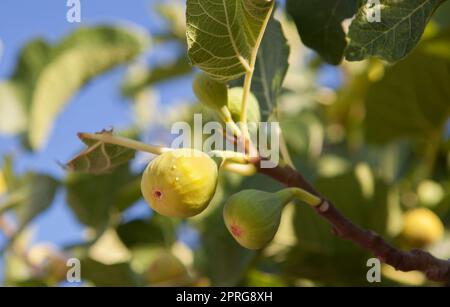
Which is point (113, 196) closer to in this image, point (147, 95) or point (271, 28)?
point (271, 28)

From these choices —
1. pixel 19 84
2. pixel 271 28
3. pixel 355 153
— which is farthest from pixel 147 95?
pixel 271 28

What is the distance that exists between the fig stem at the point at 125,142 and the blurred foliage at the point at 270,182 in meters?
0.30

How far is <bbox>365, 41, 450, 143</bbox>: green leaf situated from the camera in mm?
1856

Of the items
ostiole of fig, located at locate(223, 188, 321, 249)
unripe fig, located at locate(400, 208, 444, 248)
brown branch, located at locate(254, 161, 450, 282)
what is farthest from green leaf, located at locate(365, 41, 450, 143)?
ostiole of fig, located at locate(223, 188, 321, 249)

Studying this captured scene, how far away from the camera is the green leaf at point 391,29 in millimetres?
937

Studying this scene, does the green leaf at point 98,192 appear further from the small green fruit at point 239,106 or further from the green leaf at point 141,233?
the small green fruit at point 239,106

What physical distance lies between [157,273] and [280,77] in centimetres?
47

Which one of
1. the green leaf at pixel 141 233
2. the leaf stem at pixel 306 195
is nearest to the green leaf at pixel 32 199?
the green leaf at pixel 141 233

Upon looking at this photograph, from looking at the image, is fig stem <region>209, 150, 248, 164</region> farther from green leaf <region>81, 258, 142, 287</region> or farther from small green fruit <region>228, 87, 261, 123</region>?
green leaf <region>81, 258, 142, 287</region>

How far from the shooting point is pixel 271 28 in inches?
46.8

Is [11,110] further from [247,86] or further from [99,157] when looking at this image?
[247,86]

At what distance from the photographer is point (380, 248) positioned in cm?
96

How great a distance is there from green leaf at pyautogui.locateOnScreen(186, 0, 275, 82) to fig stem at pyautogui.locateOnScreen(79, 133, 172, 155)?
0.13 m
